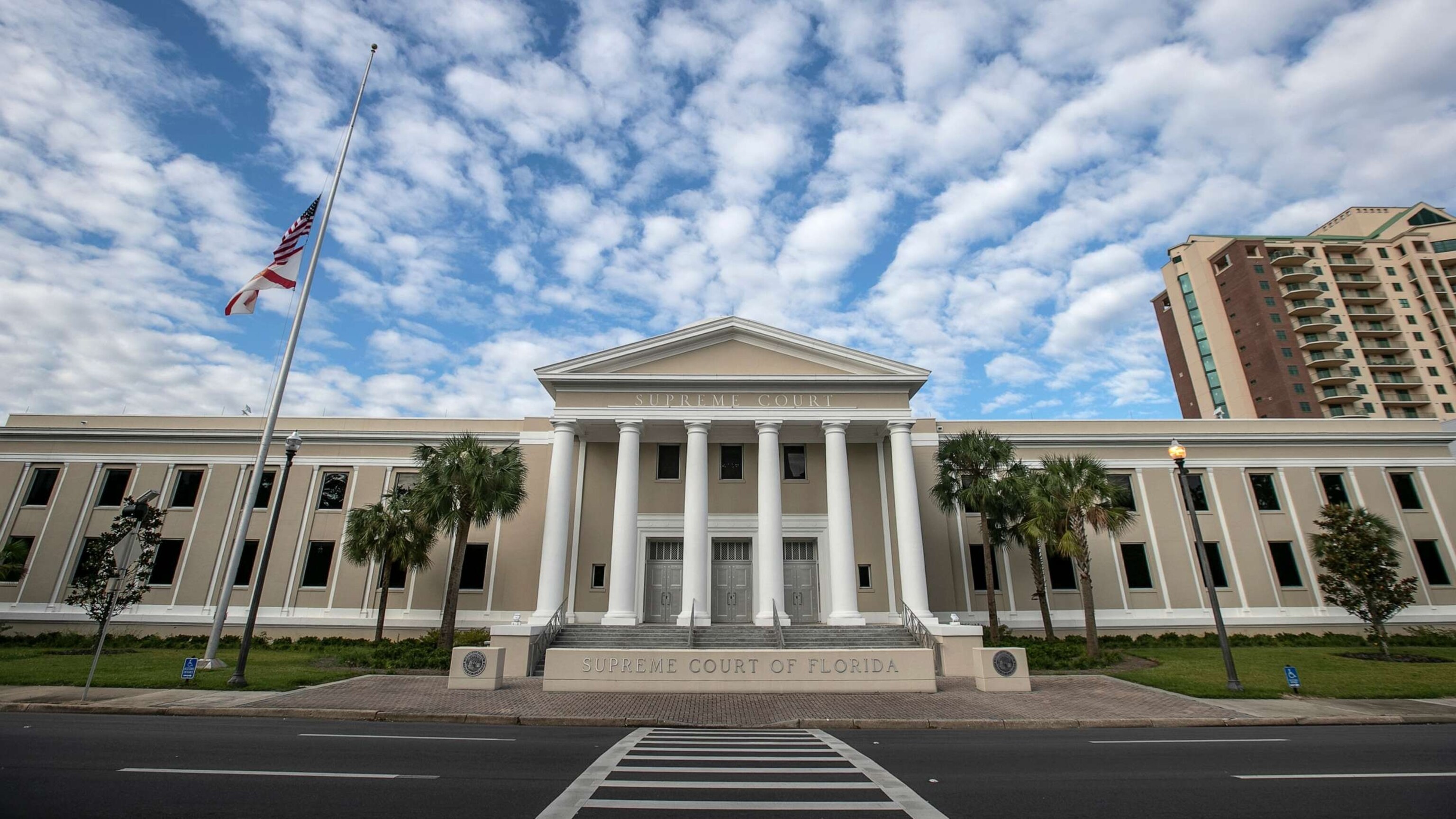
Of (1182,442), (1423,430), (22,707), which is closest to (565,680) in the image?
(22,707)

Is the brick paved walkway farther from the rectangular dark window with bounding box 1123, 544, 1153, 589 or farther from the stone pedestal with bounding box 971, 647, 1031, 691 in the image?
the rectangular dark window with bounding box 1123, 544, 1153, 589

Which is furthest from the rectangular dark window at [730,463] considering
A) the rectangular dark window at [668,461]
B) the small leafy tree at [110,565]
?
the small leafy tree at [110,565]

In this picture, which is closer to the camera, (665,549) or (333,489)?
(665,549)

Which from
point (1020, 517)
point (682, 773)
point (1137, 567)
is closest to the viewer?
point (682, 773)

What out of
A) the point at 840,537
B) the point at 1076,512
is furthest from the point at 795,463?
the point at 1076,512

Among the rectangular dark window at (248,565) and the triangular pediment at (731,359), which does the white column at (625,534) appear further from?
the rectangular dark window at (248,565)

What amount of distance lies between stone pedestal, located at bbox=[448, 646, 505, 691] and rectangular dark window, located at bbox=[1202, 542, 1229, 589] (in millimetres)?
29637

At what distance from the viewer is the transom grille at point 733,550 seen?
91.8 ft

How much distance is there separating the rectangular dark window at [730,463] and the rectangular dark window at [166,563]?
23816 millimetres

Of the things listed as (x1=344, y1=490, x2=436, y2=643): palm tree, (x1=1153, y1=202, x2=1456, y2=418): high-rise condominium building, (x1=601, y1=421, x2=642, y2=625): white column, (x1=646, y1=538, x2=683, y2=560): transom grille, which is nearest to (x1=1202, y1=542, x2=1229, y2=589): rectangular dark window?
(x1=646, y1=538, x2=683, y2=560): transom grille

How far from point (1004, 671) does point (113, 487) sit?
123 feet

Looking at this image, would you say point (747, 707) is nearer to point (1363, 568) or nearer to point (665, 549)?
point (665, 549)

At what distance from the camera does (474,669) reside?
17094mm

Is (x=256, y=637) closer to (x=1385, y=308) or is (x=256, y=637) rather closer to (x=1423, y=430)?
(x=1423, y=430)
